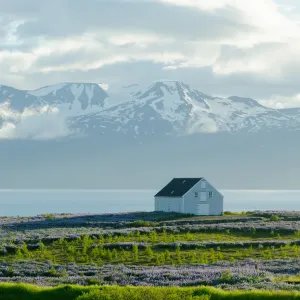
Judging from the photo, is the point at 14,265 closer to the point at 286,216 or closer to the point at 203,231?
the point at 203,231

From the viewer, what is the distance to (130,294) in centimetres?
2533

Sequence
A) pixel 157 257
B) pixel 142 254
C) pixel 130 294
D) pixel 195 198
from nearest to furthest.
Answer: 1. pixel 130 294
2. pixel 157 257
3. pixel 142 254
4. pixel 195 198

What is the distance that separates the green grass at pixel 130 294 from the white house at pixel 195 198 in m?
78.2

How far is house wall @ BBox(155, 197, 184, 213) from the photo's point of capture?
10612 centimetres

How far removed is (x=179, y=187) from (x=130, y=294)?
8419 centimetres

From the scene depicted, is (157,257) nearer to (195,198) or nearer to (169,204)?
(195,198)

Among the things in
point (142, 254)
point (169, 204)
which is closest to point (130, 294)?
point (142, 254)

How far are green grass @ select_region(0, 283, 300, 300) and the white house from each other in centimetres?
7825

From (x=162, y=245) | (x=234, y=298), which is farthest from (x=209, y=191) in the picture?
(x=234, y=298)

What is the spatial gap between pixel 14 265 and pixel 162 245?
14443 mm

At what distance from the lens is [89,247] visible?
53219mm

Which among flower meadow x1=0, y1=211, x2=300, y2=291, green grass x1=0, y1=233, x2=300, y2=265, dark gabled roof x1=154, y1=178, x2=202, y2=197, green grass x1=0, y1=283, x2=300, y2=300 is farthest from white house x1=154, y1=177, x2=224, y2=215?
green grass x1=0, y1=283, x2=300, y2=300

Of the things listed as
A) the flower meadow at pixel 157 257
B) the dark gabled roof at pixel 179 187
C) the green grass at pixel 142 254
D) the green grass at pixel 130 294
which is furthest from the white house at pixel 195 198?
the green grass at pixel 130 294

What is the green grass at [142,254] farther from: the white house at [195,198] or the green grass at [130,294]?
the white house at [195,198]
